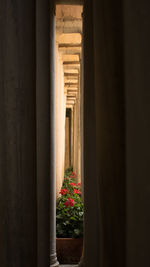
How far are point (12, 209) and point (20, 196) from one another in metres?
0.11

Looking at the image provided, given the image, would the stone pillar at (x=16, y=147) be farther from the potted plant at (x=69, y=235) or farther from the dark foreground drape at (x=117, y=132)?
the potted plant at (x=69, y=235)

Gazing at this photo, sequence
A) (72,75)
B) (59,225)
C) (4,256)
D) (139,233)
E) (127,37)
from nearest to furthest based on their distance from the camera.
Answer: (139,233) < (127,37) < (4,256) < (59,225) < (72,75)

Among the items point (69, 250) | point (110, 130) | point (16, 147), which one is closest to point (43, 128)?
point (16, 147)

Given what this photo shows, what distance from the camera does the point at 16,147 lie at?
171 centimetres

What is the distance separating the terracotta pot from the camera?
8.01 feet

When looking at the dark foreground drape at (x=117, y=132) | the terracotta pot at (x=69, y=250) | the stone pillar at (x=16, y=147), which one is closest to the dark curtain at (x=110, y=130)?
the dark foreground drape at (x=117, y=132)

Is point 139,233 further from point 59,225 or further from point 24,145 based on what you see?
point 59,225

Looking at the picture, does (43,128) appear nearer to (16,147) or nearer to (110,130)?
(16,147)

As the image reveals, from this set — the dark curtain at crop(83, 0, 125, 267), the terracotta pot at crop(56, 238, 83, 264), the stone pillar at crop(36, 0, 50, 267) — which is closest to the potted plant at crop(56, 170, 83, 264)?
the terracotta pot at crop(56, 238, 83, 264)

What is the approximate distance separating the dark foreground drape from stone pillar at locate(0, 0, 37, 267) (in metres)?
0.45

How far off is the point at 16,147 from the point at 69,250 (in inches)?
57.3

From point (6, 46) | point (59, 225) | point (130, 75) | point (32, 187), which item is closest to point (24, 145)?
point (32, 187)

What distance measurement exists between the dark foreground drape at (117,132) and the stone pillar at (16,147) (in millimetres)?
447

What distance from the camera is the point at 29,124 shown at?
5.71 feet
